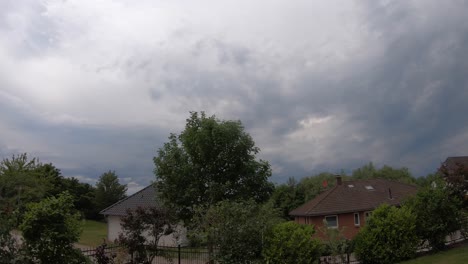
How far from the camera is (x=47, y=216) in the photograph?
11500 millimetres

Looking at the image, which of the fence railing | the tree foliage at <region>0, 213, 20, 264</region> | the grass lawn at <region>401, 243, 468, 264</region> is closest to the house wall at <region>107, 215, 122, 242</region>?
the fence railing

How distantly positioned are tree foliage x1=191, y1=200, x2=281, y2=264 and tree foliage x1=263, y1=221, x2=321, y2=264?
1.20ft

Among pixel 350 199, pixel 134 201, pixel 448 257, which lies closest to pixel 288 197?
pixel 350 199

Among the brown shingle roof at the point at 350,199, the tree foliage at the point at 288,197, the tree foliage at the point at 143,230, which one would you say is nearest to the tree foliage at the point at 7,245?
the tree foliage at the point at 143,230

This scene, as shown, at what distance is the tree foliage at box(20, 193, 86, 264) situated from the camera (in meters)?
11.4

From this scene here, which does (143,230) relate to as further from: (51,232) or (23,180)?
(23,180)

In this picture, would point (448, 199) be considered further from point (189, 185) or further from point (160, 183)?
point (160, 183)

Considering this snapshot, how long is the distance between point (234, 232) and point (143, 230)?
4649mm

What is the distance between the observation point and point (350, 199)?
33906mm

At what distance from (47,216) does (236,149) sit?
8909mm

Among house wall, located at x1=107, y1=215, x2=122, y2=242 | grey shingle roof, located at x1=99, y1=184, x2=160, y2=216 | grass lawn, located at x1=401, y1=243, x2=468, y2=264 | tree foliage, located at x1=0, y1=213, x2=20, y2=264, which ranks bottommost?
grass lawn, located at x1=401, y1=243, x2=468, y2=264

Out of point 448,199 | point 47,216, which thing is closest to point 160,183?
point 47,216

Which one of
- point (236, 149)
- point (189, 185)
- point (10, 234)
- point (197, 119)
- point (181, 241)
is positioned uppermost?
point (197, 119)

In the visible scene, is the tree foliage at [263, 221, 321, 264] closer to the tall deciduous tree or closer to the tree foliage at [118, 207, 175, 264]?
the tree foliage at [118, 207, 175, 264]
